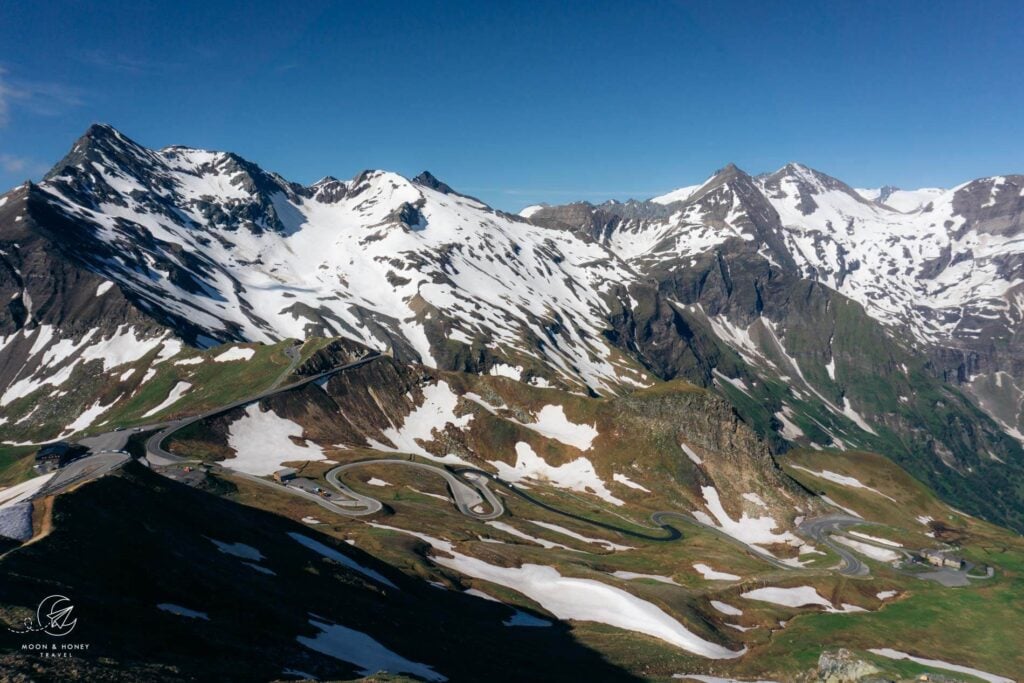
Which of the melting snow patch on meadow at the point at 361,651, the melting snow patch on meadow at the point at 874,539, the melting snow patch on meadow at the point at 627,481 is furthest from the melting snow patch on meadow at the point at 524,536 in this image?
the melting snow patch on meadow at the point at 874,539

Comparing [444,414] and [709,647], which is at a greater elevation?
[444,414]

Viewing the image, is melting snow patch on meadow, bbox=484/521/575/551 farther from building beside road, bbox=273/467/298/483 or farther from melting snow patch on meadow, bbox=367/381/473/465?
melting snow patch on meadow, bbox=367/381/473/465

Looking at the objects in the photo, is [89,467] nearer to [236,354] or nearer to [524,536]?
[524,536]

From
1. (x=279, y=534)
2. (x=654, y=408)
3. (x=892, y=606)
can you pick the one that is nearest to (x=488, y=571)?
(x=279, y=534)

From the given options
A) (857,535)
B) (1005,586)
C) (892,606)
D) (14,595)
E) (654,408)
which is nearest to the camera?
(14,595)

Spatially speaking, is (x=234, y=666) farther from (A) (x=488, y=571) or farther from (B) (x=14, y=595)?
(A) (x=488, y=571)

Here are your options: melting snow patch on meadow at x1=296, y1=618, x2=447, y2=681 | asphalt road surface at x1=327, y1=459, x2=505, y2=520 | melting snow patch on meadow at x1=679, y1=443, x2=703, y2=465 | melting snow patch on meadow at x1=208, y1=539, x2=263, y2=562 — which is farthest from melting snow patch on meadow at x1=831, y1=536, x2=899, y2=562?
melting snow patch on meadow at x1=208, y1=539, x2=263, y2=562

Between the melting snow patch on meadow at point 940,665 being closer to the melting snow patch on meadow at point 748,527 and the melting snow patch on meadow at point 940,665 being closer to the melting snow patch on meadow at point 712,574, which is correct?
the melting snow patch on meadow at point 712,574
